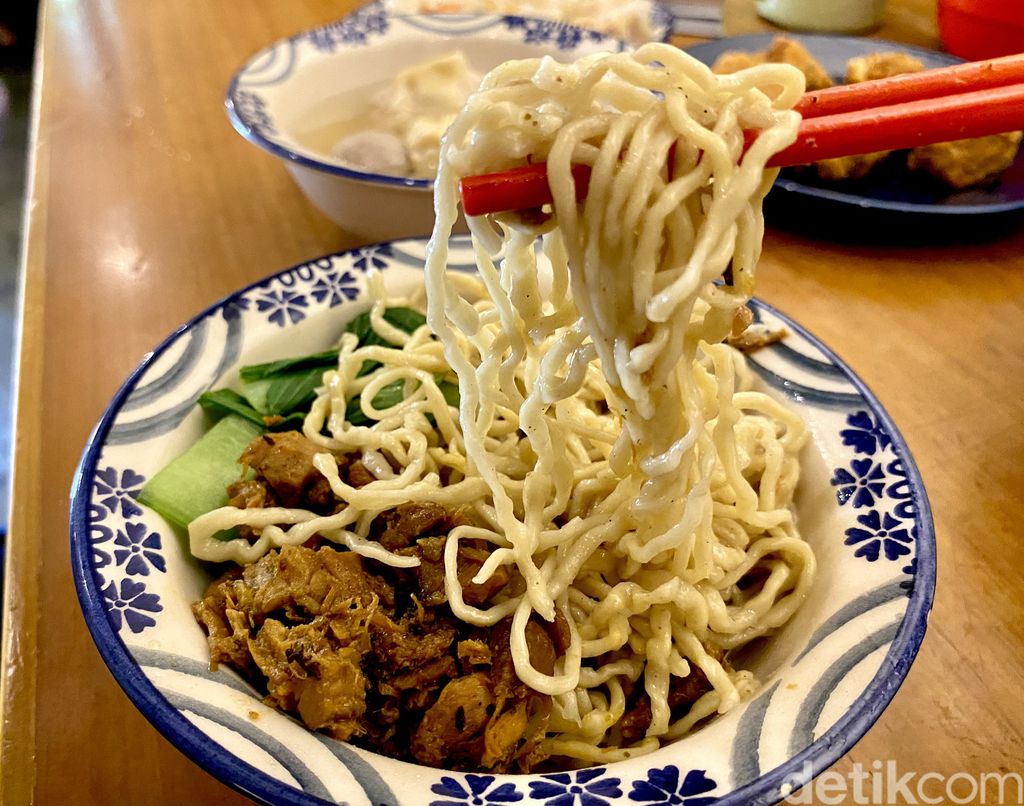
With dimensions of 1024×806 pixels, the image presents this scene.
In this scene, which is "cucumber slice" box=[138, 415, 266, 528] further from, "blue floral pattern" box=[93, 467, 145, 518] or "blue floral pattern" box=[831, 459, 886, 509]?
"blue floral pattern" box=[831, 459, 886, 509]

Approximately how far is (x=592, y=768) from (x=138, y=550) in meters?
0.72

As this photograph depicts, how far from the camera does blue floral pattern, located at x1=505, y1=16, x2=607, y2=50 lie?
2.55 m

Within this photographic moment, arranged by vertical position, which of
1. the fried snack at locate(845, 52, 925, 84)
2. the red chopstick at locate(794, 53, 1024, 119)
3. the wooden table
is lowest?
the wooden table

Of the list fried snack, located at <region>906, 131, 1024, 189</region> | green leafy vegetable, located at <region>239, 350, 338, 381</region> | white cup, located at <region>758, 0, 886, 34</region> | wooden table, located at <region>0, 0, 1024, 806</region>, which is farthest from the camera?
white cup, located at <region>758, 0, 886, 34</region>

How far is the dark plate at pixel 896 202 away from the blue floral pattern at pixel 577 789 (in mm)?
1806

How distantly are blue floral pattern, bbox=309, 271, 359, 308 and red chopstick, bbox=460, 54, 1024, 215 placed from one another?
82 cm

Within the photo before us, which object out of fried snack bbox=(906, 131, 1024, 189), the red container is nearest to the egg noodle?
fried snack bbox=(906, 131, 1024, 189)

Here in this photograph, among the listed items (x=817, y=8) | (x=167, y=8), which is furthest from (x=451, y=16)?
(x=817, y=8)

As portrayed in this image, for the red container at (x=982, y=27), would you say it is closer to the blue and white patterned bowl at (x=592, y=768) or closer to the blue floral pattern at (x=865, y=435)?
the blue and white patterned bowl at (x=592, y=768)

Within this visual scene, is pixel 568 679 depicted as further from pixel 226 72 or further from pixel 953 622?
pixel 226 72

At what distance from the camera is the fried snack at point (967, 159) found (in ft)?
7.48

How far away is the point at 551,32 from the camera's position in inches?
104

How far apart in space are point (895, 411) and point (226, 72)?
2.76 meters

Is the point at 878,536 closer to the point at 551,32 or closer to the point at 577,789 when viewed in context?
the point at 577,789
